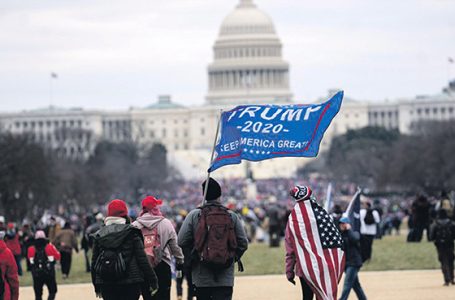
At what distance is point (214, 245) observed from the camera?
18.7 metres

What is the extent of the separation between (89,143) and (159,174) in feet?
108

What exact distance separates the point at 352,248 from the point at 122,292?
716 cm

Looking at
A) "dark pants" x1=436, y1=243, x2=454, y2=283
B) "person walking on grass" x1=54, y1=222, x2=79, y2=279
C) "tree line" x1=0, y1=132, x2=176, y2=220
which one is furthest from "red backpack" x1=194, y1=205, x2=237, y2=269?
"tree line" x1=0, y1=132, x2=176, y2=220

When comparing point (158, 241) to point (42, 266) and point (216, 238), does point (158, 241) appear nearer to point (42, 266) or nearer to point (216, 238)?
point (216, 238)

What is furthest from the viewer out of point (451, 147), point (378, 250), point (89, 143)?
point (89, 143)

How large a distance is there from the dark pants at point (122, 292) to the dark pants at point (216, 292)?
0.88 metres

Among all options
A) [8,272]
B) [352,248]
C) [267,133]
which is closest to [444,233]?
[352,248]

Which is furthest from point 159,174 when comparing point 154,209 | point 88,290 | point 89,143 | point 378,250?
point 154,209

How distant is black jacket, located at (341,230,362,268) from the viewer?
2464cm

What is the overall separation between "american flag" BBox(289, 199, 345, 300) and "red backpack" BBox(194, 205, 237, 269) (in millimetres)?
878

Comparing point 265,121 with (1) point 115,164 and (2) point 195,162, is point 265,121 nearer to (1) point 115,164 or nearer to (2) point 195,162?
(1) point 115,164

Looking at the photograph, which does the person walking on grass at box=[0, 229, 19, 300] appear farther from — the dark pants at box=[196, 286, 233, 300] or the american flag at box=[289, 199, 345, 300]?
the american flag at box=[289, 199, 345, 300]

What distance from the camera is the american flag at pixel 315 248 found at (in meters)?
19.3

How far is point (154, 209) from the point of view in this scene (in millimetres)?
20594
